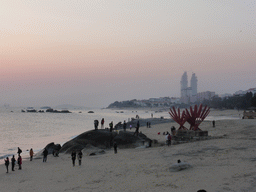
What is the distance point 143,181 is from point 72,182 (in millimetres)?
4398

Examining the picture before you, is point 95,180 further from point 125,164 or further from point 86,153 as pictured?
point 86,153

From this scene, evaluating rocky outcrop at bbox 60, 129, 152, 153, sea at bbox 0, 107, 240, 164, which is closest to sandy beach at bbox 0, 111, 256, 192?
rocky outcrop at bbox 60, 129, 152, 153

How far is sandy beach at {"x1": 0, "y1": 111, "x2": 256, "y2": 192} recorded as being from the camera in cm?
1073

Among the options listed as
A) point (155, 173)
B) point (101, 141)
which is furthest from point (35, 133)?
point (155, 173)

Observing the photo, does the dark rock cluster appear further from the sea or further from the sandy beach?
the sandy beach

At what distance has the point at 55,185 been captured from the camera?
44.0 ft

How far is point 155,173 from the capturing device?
13305 millimetres

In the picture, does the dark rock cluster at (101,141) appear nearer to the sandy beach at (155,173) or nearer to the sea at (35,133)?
the sea at (35,133)

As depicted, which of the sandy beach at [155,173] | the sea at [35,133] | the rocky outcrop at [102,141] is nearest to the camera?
the sandy beach at [155,173]

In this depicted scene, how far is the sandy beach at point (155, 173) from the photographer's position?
10.7 meters

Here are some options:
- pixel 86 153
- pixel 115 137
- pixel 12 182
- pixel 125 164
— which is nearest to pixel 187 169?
pixel 125 164

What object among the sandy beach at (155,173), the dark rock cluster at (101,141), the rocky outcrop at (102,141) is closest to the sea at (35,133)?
the dark rock cluster at (101,141)

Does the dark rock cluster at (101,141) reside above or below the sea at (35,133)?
above

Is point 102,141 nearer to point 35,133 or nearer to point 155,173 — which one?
point 155,173
